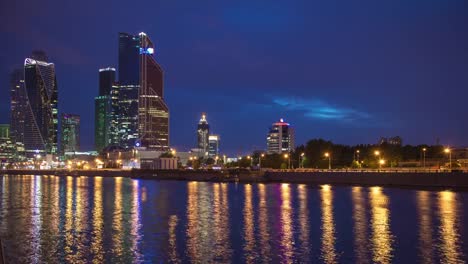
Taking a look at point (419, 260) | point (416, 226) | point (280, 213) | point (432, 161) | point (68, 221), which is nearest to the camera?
point (419, 260)

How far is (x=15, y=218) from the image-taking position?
5550cm

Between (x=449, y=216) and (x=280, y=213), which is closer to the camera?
(x=449, y=216)

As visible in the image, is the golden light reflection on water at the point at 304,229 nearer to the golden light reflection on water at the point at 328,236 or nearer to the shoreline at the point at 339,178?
the golden light reflection on water at the point at 328,236

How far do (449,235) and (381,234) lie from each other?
17.0 ft

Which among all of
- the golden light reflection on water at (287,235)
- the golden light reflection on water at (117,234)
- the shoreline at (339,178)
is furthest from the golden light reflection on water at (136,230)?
the shoreline at (339,178)

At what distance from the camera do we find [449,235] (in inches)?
1672

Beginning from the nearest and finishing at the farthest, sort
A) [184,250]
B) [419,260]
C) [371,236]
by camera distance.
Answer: [419,260] → [184,250] → [371,236]

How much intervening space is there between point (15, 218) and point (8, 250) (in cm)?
2028

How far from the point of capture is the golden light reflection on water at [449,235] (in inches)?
1336

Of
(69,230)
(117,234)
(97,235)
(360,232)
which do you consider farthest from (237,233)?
(69,230)

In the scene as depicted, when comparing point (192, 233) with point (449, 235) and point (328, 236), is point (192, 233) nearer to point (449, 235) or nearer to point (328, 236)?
point (328, 236)

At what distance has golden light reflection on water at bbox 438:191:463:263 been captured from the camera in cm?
3394

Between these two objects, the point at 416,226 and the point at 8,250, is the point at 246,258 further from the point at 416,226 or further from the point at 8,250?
the point at 416,226

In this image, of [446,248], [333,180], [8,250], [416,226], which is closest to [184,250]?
[8,250]
